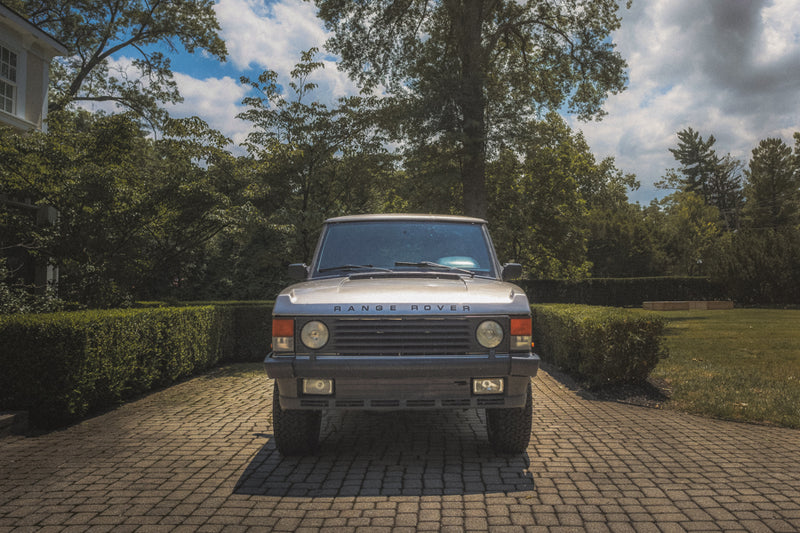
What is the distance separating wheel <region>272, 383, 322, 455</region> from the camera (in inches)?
197

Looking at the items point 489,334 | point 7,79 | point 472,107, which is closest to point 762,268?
point 472,107

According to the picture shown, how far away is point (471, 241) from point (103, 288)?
24.4ft

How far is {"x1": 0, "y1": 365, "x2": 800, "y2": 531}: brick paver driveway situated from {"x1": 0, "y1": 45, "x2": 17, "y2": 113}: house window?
1190cm

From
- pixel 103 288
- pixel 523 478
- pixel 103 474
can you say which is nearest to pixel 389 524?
pixel 523 478

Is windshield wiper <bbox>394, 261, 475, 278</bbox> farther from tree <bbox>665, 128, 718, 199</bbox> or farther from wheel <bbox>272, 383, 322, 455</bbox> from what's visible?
tree <bbox>665, 128, 718, 199</bbox>

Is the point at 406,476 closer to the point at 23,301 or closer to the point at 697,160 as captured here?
the point at 23,301

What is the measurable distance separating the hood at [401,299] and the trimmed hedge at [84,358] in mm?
3158

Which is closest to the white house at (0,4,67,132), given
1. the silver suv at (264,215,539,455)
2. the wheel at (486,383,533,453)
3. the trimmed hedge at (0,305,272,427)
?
the trimmed hedge at (0,305,272,427)

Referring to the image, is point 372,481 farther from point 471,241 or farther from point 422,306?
point 471,241

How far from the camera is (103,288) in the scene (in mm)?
10281

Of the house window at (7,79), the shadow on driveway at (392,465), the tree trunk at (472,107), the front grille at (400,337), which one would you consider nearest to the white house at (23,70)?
the house window at (7,79)

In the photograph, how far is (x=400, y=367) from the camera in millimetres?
4371

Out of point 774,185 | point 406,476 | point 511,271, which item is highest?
point 774,185

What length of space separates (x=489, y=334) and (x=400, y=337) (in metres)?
0.70
